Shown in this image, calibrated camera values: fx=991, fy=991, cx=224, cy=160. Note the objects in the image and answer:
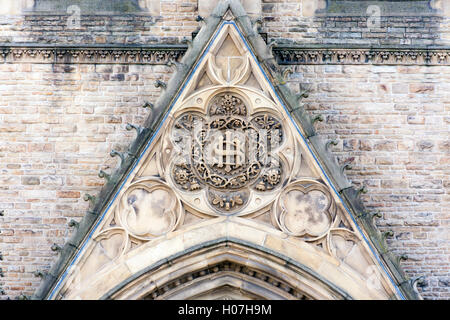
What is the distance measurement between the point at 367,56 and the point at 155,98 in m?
3.04

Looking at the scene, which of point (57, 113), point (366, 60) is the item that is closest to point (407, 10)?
point (366, 60)

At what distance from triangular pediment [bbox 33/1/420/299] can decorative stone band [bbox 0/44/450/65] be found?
138cm

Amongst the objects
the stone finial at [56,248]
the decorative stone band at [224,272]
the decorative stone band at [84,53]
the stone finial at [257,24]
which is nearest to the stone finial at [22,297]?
the stone finial at [56,248]

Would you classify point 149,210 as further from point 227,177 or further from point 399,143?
point 399,143

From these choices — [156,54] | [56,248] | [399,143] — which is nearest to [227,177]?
[56,248]

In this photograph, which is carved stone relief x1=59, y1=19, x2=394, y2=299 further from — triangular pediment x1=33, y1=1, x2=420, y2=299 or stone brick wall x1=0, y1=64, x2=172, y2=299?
stone brick wall x1=0, y1=64, x2=172, y2=299

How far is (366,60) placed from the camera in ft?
45.8

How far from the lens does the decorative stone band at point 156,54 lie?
1388 cm

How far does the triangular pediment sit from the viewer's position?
39.2 feet

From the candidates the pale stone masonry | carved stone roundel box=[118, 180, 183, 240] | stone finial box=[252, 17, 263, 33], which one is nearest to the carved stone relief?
carved stone roundel box=[118, 180, 183, 240]

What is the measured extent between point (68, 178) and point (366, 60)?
4.46 meters

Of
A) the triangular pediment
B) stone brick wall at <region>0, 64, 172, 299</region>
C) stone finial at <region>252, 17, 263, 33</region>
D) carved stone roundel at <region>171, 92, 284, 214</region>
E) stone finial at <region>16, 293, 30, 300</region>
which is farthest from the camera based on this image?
stone brick wall at <region>0, 64, 172, 299</region>

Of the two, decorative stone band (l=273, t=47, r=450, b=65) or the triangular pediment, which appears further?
decorative stone band (l=273, t=47, r=450, b=65)

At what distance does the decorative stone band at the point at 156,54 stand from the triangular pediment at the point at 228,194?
138cm
